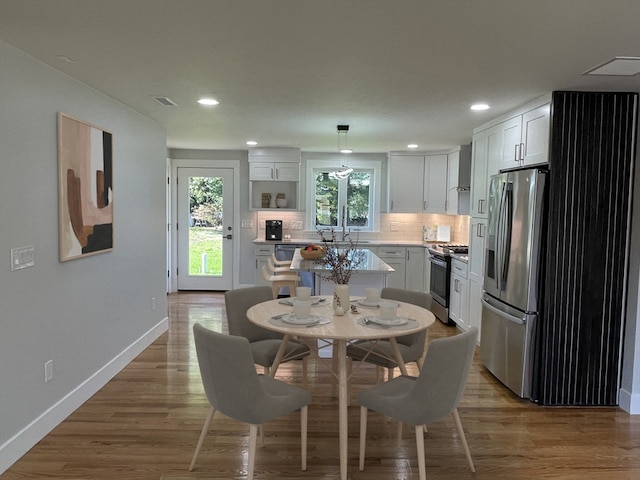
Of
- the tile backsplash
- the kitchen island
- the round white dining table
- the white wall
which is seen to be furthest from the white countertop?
the round white dining table

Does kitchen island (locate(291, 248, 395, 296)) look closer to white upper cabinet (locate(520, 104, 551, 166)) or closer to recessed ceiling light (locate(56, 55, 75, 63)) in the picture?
white upper cabinet (locate(520, 104, 551, 166))

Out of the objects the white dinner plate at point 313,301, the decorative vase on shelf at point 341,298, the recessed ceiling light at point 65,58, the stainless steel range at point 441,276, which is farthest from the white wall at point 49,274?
the stainless steel range at point 441,276

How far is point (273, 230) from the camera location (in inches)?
279

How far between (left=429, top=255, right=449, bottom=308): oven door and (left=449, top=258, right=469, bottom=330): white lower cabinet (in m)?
0.10

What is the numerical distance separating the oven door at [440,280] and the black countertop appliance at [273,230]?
2.26m

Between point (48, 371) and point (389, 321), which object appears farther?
point (48, 371)

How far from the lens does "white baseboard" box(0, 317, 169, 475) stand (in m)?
2.51

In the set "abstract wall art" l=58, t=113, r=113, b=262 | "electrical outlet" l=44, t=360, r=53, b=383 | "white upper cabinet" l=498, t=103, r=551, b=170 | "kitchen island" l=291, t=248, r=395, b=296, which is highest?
"white upper cabinet" l=498, t=103, r=551, b=170

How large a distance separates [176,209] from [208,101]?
389 cm

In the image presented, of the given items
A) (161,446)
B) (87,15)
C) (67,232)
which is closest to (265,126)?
(67,232)

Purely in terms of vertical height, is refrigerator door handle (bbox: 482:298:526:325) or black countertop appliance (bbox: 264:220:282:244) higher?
black countertop appliance (bbox: 264:220:282:244)

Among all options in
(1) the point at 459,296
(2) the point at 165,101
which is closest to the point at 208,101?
(2) the point at 165,101

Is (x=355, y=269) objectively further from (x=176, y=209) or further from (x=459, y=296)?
(x=176, y=209)

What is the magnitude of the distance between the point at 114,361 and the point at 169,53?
253cm
